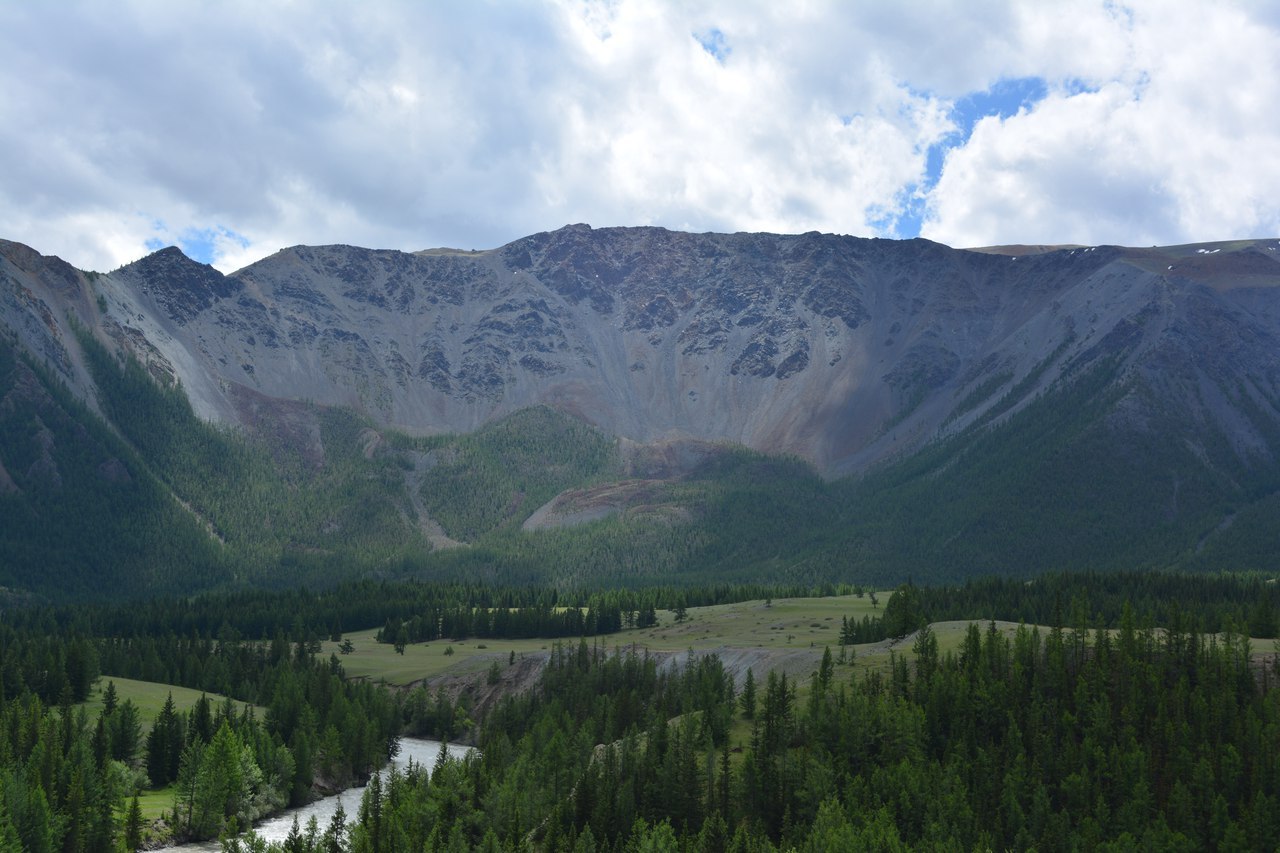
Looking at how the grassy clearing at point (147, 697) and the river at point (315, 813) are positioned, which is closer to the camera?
the river at point (315, 813)

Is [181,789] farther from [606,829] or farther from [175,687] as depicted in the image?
[175,687]

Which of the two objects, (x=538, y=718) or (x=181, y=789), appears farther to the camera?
(x=538, y=718)

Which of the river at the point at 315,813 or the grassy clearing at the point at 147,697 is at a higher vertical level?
the grassy clearing at the point at 147,697

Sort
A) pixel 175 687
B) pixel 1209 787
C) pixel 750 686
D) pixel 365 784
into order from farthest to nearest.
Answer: pixel 175 687, pixel 365 784, pixel 750 686, pixel 1209 787

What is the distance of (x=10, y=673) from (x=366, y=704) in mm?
46290

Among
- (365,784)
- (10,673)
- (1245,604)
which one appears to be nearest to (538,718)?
(365,784)

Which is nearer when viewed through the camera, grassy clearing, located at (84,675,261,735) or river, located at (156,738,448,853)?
river, located at (156,738,448,853)

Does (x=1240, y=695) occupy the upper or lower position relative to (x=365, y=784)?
upper

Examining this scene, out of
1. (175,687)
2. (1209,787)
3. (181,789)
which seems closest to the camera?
(1209,787)

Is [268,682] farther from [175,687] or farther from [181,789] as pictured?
[181,789]

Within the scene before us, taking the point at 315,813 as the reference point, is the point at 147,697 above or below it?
above

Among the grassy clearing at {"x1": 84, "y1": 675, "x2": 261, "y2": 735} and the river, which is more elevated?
the grassy clearing at {"x1": 84, "y1": 675, "x2": 261, "y2": 735}

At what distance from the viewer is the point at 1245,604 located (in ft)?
653

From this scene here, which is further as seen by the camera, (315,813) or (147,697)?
(147,697)
